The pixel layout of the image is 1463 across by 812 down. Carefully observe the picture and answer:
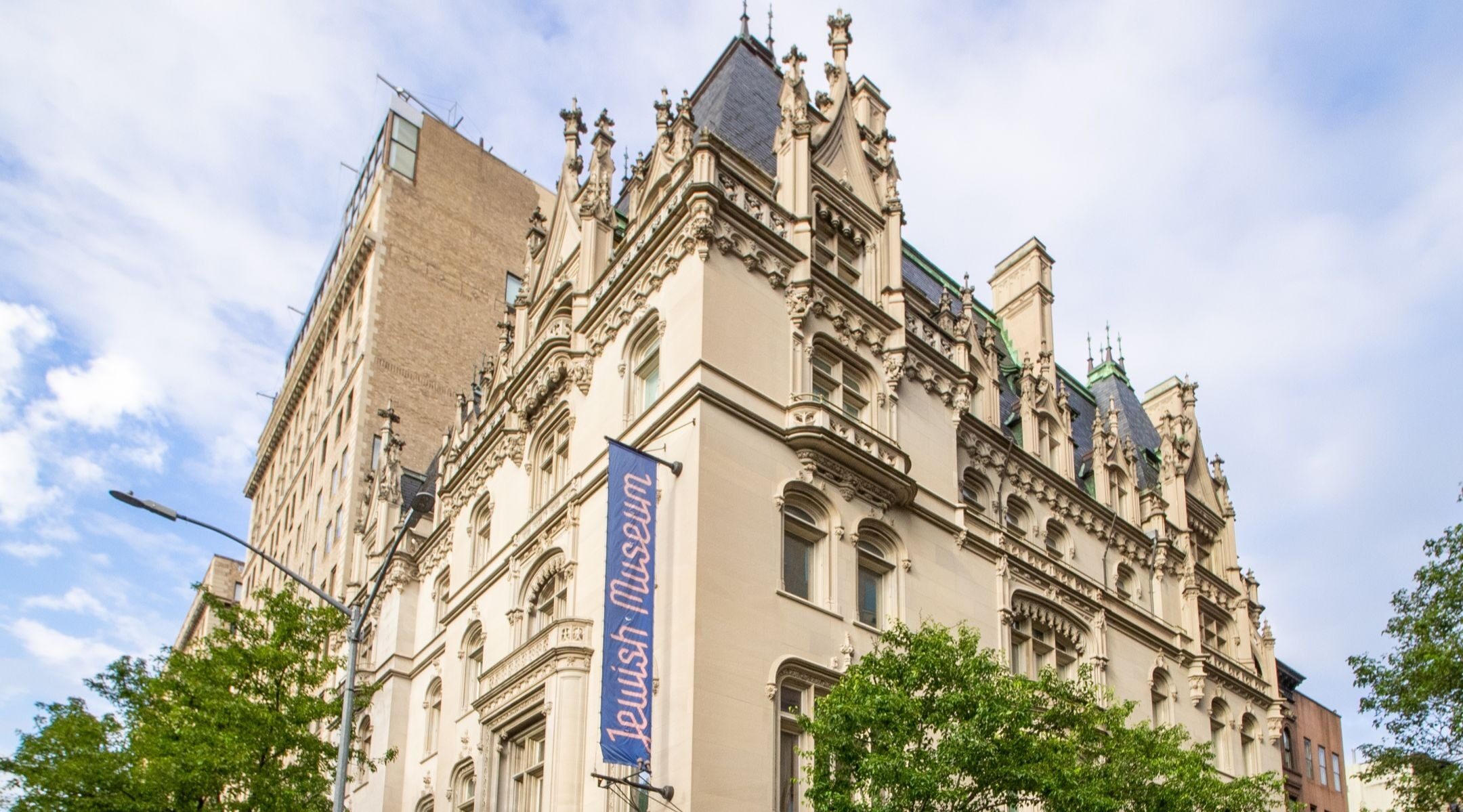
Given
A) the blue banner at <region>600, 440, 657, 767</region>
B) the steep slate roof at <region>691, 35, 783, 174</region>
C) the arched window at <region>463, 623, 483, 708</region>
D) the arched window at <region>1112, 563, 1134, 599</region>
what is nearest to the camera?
the blue banner at <region>600, 440, 657, 767</region>

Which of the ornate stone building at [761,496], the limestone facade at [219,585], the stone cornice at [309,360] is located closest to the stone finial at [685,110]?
the ornate stone building at [761,496]

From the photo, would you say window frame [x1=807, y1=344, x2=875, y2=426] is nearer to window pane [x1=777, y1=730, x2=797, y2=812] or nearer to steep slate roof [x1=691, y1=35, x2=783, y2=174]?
steep slate roof [x1=691, y1=35, x2=783, y2=174]

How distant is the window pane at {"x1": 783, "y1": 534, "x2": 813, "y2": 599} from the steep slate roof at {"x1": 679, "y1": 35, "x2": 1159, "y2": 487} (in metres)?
9.66

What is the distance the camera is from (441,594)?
41500 mm

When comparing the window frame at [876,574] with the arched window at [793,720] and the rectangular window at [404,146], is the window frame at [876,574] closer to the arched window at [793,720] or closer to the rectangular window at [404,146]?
the arched window at [793,720]

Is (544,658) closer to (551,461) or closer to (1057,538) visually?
(551,461)

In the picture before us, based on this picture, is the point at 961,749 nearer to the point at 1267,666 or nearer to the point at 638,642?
the point at 638,642

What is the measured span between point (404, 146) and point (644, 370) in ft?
158

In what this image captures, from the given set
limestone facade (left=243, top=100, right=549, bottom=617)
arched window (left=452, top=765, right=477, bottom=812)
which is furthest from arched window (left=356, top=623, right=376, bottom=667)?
arched window (left=452, top=765, right=477, bottom=812)

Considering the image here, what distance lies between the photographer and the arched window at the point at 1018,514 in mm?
37556

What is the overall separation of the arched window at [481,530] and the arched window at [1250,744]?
2542 cm

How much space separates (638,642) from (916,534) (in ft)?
30.0

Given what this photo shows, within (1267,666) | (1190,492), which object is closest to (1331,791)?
(1267,666)

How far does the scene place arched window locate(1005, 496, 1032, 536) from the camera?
3756 cm
